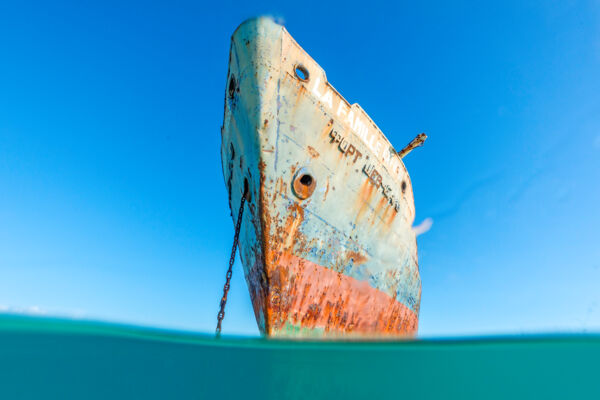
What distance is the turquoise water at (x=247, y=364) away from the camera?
5195 mm

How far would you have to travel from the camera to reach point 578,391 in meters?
8.10

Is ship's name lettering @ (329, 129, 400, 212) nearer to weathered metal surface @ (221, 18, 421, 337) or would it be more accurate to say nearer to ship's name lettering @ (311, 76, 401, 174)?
weathered metal surface @ (221, 18, 421, 337)

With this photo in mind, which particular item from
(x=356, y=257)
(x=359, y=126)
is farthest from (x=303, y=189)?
(x=359, y=126)

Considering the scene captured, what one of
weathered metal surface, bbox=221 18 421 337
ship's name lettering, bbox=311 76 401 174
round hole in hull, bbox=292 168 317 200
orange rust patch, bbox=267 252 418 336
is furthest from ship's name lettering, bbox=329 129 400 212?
orange rust patch, bbox=267 252 418 336

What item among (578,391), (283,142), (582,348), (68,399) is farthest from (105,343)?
(578,391)

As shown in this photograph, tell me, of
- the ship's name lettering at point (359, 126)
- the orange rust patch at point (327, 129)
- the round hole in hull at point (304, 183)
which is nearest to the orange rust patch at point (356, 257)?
the round hole in hull at point (304, 183)

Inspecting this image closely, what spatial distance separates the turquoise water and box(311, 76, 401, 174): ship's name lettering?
3846mm

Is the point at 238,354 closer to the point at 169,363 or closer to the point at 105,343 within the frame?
the point at 169,363

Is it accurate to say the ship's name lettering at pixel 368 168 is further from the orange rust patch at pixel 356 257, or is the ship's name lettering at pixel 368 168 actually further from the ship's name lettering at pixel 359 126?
the orange rust patch at pixel 356 257

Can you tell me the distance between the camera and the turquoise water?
5195mm

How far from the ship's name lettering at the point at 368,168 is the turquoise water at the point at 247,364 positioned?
9.91 ft

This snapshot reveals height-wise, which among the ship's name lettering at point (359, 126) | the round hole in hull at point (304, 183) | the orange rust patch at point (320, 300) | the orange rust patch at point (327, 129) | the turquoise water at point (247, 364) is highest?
the ship's name lettering at point (359, 126)

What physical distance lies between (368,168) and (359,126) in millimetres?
874

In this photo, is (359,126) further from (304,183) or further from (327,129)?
(304,183)
